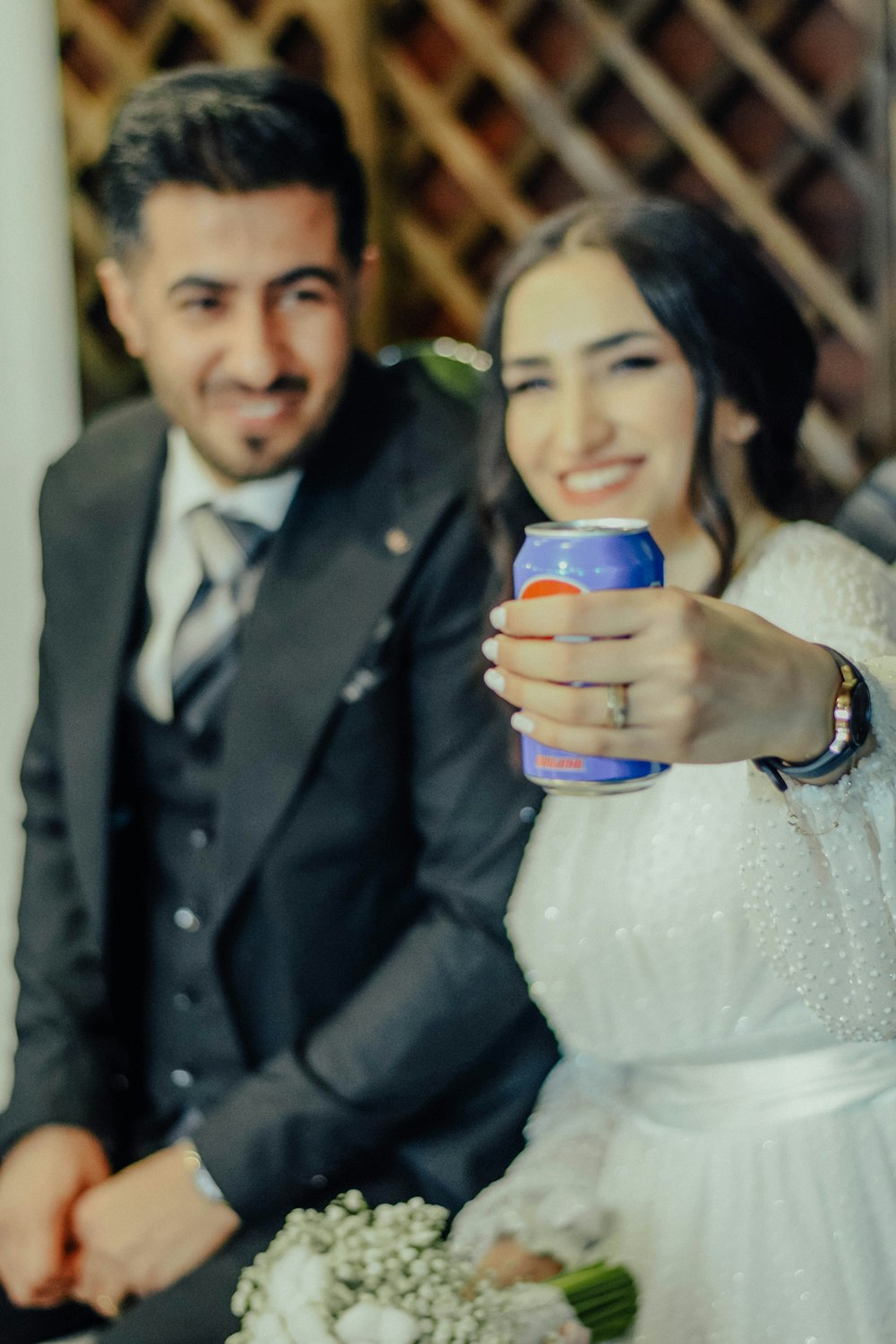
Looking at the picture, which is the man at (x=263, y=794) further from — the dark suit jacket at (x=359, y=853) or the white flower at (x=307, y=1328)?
the white flower at (x=307, y=1328)

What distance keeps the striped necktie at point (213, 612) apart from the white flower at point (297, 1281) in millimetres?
612

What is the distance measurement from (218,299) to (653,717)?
2.31 ft

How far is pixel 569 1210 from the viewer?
948 mm

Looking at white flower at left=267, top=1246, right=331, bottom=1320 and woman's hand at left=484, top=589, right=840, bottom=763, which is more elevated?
woman's hand at left=484, top=589, right=840, bottom=763

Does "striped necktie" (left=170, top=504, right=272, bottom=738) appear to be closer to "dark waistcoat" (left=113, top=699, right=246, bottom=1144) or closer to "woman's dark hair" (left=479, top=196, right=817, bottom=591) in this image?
"dark waistcoat" (left=113, top=699, right=246, bottom=1144)

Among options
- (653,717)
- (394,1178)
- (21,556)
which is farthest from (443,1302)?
(21,556)

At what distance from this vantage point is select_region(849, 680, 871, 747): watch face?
0.71m

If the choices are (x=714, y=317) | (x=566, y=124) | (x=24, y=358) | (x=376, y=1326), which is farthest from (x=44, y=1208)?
(x=566, y=124)

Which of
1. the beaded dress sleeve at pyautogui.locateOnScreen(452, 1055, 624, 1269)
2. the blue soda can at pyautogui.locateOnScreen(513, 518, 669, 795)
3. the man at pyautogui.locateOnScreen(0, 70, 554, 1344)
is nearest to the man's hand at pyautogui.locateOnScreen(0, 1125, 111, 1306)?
the man at pyautogui.locateOnScreen(0, 70, 554, 1344)

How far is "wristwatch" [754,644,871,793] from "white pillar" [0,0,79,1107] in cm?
121

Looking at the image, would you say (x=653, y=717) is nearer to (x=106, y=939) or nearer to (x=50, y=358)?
(x=106, y=939)

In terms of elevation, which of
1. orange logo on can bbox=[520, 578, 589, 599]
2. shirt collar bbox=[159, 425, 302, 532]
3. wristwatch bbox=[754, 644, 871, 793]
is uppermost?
shirt collar bbox=[159, 425, 302, 532]

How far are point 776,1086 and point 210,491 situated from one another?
2.30ft

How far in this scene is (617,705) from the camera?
0.63 metres
